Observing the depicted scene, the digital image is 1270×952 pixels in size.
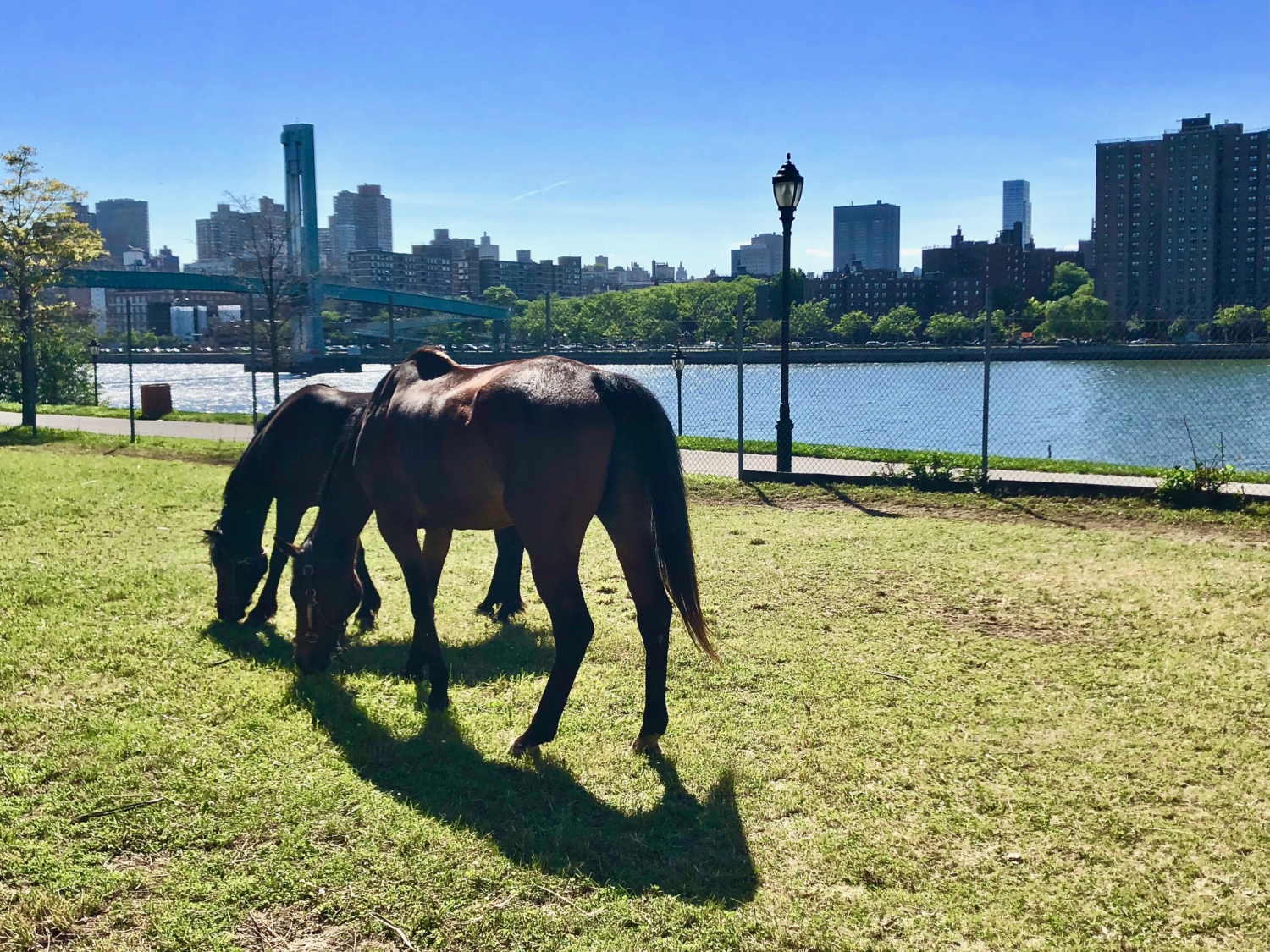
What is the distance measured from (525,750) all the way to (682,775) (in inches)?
31.2

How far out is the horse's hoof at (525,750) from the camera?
4398 mm

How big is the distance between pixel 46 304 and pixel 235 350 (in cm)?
7313

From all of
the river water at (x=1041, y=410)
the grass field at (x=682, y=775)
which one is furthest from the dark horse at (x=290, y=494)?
the river water at (x=1041, y=410)

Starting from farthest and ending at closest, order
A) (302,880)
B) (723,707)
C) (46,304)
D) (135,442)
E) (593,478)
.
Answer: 1. (46,304)
2. (135,442)
3. (723,707)
4. (593,478)
5. (302,880)

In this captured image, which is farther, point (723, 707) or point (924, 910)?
point (723, 707)

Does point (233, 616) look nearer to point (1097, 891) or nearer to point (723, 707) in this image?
point (723, 707)

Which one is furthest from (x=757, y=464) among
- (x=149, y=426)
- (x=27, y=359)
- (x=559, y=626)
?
(x=27, y=359)

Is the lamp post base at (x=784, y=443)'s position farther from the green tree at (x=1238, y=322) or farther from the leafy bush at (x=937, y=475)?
the green tree at (x=1238, y=322)

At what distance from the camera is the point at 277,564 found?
6.78 m

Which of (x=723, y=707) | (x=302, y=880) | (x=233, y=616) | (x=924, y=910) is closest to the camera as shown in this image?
(x=924, y=910)

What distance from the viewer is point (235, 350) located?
91.2 meters

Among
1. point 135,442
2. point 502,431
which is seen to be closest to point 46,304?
point 135,442

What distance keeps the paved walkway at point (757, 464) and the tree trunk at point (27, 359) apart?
0.61 m

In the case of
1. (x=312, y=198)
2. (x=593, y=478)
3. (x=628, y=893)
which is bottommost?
(x=628, y=893)
